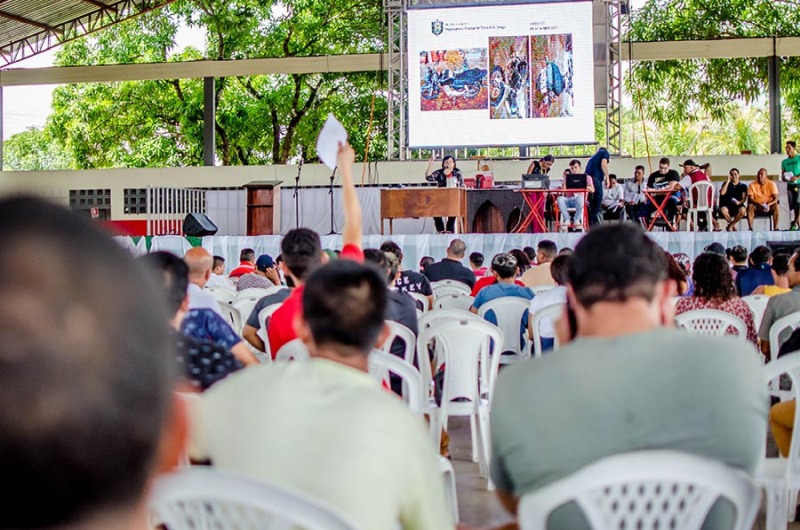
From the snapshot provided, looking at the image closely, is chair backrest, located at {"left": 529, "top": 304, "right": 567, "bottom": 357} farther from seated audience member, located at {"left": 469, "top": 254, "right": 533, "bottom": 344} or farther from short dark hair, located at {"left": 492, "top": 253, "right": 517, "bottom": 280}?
short dark hair, located at {"left": 492, "top": 253, "right": 517, "bottom": 280}

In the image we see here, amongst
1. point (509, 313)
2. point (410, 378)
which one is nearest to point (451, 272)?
point (509, 313)

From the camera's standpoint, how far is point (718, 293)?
15.0ft

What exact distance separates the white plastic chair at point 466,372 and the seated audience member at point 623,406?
2307 mm

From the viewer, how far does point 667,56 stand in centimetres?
1664

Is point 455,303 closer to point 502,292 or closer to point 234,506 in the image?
point 502,292

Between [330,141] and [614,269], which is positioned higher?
[330,141]

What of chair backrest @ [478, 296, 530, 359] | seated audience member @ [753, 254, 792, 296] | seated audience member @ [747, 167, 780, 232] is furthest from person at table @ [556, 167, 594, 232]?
chair backrest @ [478, 296, 530, 359]

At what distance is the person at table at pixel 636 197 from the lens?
1290cm

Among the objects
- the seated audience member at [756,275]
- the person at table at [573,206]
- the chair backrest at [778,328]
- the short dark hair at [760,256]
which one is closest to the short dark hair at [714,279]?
the chair backrest at [778,328]

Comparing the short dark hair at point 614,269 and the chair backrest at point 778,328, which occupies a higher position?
the short dark hair at point 614,269

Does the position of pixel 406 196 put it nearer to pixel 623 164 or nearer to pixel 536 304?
pixel 623 164

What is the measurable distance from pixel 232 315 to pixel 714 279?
8.22ft

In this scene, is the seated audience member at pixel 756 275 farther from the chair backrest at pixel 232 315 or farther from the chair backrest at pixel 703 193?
the chair backrest at pixel 703 193

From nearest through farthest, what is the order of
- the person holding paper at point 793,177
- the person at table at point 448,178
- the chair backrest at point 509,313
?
1. the chair backrest at point 509,313
2. the person at table at point 448,178
3. the person holding paper at point 793,177
